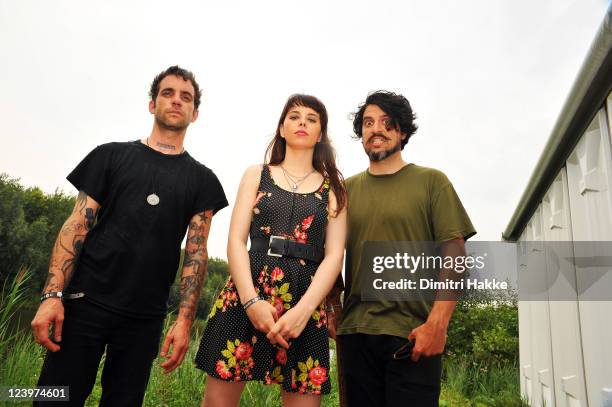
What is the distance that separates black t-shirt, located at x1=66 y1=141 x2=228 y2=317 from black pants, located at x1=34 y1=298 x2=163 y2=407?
3.2 inches

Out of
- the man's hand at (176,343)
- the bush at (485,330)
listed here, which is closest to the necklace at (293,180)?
the man's hand at (176,343)

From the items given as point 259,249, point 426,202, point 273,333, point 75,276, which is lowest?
point 273,333

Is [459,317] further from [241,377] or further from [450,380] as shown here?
[241,377]

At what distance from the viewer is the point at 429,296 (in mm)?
2799

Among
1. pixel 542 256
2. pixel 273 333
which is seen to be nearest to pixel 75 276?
pixel 273 333

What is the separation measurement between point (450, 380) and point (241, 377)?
822 centimetres

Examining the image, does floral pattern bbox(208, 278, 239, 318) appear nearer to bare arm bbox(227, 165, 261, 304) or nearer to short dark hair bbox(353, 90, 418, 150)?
bare arm bbox(227, 165, 261, 304)

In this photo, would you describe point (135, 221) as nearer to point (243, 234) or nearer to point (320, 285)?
point (243, 234)

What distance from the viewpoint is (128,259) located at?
8.94ft

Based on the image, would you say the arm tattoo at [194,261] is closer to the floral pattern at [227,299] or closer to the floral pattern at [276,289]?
the floral pattern at [227,299]

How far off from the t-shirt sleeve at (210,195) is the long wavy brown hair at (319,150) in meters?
0.42

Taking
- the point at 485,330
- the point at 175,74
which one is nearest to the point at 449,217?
the point at 175,74

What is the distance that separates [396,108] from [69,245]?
227 centimetres

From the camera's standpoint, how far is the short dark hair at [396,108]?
3.21m
